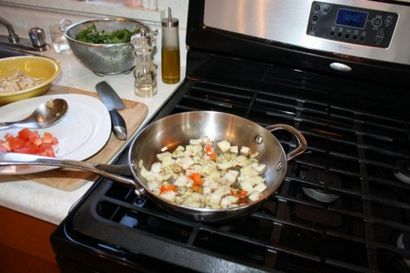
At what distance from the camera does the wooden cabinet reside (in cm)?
60

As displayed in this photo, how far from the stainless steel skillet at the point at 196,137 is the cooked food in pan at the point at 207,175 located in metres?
0.02

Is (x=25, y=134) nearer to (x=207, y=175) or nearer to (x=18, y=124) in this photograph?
(x=18, y=124)

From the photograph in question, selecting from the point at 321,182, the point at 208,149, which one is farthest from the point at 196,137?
the point at 321,182

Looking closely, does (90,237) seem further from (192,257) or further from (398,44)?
(398,44)

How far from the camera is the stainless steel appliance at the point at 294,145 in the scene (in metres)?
0.48

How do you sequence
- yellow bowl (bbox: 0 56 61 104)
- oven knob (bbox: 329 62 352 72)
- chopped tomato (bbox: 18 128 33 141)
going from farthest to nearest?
yellow bowl (bbox: 0 56 61 104)
oven knob (bbox: 329 62 352 72)
chopped tomato (bbox: 18 128 33 141)

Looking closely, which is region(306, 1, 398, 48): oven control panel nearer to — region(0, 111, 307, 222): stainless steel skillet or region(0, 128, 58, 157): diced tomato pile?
region(0, 111, 307, 222): stainless steel skillet

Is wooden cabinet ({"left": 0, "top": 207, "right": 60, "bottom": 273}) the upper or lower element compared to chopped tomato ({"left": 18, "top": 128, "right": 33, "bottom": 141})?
lower

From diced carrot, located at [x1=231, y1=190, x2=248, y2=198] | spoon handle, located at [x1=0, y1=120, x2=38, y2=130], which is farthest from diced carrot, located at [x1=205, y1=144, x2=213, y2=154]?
spoon handle, located at [x1=0, y1=120, x2=38, y2=130]

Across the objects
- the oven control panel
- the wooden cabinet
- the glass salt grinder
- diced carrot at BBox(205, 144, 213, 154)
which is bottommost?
the wooden cabinet

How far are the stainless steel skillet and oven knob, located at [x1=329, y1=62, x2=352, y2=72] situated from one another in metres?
0.24

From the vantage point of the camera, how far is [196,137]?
736 mm

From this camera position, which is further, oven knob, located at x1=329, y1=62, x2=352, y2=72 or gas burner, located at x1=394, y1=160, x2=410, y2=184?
oven knob, located at x1=329, y1=62, x2=352, y2=72

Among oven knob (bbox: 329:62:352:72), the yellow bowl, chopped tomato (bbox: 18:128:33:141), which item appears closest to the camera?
chopped tomato (bbox: 18:128:33:141)
